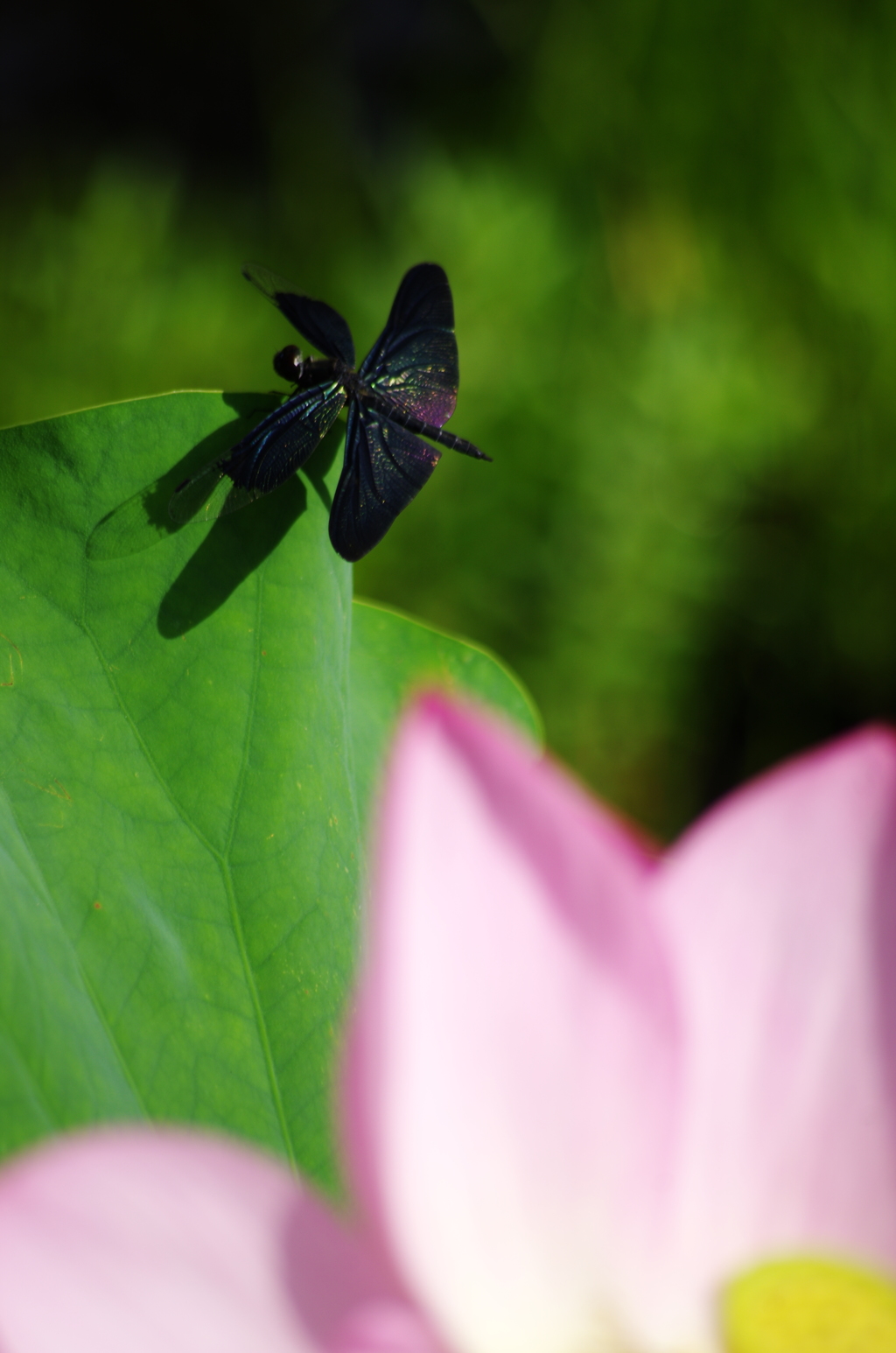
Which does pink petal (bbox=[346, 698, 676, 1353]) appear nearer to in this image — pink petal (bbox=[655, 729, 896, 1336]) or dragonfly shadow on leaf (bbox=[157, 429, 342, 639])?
pink petal (bbox=[655, 729, 896, 1336])

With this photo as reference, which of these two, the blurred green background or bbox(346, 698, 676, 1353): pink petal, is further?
the blurred green background

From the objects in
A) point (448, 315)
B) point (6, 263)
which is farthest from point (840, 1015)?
point (6, 263)

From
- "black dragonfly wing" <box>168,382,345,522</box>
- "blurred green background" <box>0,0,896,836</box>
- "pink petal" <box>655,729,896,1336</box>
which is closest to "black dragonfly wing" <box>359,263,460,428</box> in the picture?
"black dragonfly wing" <box>168,382,345,522</box>

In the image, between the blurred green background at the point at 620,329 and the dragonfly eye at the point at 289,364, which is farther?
the blurred green background at the point at 620,329

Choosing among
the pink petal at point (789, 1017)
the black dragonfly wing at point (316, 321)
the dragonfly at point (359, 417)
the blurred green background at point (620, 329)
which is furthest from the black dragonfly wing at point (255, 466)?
the blurred green background at point (620, 329)

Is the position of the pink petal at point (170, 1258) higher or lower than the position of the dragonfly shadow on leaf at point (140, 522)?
higher

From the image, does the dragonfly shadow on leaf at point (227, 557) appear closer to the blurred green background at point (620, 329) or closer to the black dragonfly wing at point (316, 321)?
the black dragonfly wing at point (316, 321)
